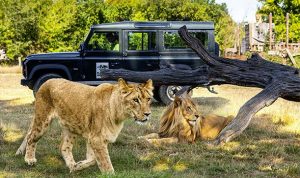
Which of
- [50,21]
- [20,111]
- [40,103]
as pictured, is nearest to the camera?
[40,103]

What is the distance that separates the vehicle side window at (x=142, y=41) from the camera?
14422 millimetres

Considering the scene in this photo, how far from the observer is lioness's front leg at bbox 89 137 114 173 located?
6102 millimetres

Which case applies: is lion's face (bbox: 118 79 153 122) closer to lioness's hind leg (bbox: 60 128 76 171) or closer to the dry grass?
lioness's hind leg (bbox: 60 128 76 171)

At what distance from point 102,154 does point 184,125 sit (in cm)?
290

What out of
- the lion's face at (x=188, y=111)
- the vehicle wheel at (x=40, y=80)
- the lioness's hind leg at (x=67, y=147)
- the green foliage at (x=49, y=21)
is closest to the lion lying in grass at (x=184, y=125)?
the lion's face at (x=188, y=111)

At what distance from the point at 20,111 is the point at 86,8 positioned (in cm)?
2046

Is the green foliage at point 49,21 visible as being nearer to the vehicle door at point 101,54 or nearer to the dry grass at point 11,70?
the dry grass at point 11,70

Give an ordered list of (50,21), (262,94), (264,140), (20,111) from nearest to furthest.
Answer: (262,94)
(264,140)
(20,111)
(50,21)

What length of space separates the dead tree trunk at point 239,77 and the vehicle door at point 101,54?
4.82 m

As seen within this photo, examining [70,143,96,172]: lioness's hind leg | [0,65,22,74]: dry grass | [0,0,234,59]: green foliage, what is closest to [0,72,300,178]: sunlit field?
[70,143,96,172]: lioness's hind leg

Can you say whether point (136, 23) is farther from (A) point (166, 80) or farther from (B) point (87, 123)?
(B) point (87, 123)

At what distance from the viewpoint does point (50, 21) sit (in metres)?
32.2

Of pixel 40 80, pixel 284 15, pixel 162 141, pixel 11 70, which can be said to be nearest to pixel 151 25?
pixel 40 80

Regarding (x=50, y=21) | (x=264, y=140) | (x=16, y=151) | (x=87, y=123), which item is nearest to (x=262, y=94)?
(x=264, y=140)
